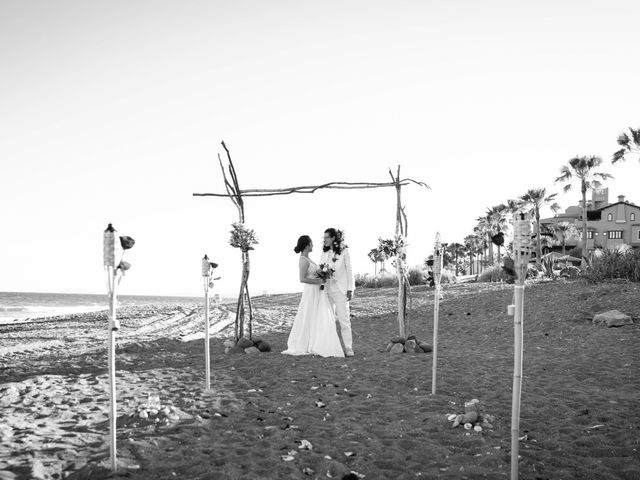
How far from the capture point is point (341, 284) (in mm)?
10203

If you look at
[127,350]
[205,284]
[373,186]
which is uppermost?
[373,186]

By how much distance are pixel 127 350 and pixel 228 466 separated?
7.62 m

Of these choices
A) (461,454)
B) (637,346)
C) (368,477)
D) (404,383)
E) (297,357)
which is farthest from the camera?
(637,346)

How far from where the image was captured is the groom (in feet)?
33.1

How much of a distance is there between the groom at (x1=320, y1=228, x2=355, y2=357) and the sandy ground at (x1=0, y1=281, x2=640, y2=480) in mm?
849

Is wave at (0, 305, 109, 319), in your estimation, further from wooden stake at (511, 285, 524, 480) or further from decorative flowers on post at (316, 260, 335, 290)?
wooden stake at (511, 285, 524, 480)

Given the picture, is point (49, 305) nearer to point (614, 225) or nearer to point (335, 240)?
point (335, 240)

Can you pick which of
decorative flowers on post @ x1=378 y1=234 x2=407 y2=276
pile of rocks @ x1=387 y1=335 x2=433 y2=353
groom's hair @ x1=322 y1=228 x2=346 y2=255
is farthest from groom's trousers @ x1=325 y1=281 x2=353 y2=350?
decorative flowers on post @ x1=378 y1=234 x2=407 y2=276

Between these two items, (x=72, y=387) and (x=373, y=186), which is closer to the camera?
(x=72, y=387)

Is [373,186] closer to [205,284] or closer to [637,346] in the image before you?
Result: [205,284]

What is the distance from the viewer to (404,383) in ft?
25.3

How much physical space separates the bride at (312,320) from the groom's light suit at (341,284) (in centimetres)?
17

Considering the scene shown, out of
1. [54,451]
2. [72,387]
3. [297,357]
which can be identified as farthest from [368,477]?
[297,357]

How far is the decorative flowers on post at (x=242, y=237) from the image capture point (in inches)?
403
